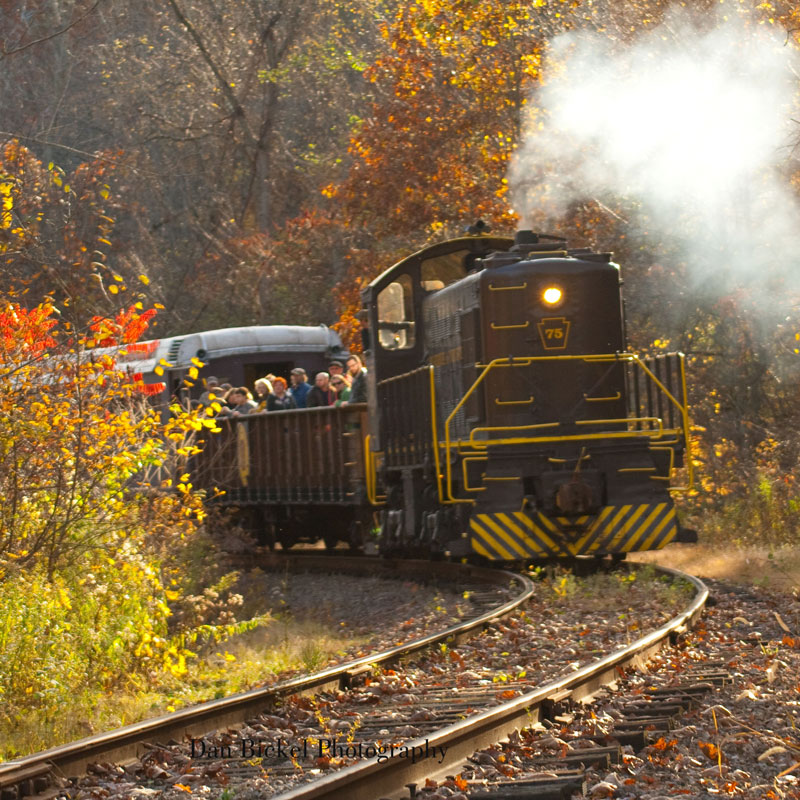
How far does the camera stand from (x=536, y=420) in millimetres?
13062

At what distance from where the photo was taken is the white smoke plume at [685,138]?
16219 millimetres

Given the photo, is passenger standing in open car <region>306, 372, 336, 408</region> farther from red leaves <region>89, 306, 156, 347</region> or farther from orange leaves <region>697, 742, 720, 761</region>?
orange leaves <region>697, 742, 720, 761</region>

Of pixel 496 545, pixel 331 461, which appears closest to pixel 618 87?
pixel 331 461

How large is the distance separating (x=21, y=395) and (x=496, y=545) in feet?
17.1

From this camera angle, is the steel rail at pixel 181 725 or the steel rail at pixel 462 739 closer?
the steel rail at pixel 462 739

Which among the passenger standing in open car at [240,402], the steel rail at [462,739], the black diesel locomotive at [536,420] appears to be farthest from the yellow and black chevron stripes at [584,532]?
the passenger standing in open car at [240,402]

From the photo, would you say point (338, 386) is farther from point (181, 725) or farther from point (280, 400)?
point (181, 725)

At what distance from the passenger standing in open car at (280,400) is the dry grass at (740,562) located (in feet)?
17.7

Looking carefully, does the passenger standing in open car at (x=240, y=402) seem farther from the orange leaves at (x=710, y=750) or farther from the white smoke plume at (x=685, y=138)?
the orange leaves at (x=710, y=750)

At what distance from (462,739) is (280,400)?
13.1m

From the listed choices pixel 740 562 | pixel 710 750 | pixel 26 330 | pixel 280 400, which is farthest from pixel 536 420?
pixel 710 750

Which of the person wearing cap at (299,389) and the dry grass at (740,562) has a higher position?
the person wearing cap at (299,389)

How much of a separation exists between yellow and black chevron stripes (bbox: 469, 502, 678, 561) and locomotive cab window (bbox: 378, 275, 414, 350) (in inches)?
118

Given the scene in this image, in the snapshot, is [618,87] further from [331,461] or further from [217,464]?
[217,464]
